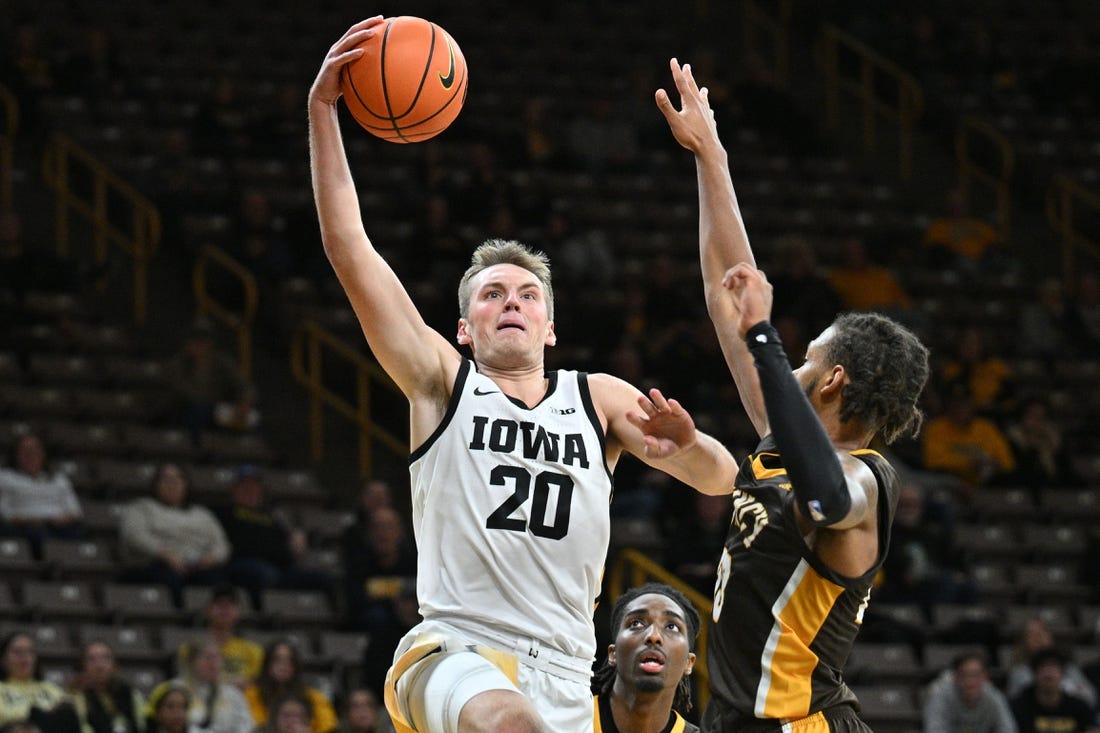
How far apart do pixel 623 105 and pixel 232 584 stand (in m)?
7.81

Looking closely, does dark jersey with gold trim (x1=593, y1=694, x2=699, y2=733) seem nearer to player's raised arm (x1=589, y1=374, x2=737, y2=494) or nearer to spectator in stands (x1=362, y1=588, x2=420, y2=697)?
player's raised arm (x1=589, y1=374, x2=737, y2=494)

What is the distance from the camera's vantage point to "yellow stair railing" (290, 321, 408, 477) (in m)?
14.0

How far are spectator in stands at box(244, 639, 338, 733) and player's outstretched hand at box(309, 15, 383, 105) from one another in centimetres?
544

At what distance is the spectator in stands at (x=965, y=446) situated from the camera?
14219mm

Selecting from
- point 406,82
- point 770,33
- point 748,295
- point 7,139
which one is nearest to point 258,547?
point 7,139

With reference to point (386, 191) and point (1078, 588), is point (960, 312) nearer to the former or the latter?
point (1078, 588)

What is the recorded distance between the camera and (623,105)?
1752 cm

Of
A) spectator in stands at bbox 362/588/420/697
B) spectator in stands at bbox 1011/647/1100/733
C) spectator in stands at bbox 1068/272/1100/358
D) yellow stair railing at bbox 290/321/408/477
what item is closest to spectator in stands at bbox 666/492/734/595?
spectator in stands at bbox 362/588/420/697

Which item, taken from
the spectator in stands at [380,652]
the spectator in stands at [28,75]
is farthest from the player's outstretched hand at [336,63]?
the spectator in stands at [28,75]

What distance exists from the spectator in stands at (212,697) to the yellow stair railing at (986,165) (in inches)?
424

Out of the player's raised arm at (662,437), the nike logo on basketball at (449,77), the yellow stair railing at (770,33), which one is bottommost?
the player's raised arm at (662,437)

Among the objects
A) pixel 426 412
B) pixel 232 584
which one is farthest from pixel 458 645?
pixel 232 584

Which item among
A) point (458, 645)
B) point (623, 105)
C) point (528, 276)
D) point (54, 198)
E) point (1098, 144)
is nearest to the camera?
point (458, 645)

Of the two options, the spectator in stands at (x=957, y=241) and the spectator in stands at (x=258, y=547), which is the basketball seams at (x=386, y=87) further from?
the spectator in stands at (x=957, y=241)
